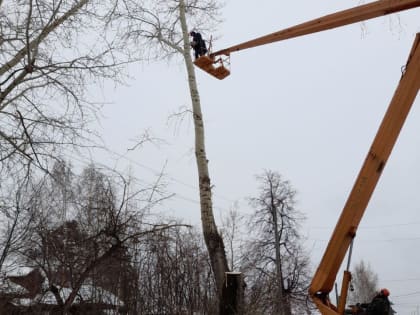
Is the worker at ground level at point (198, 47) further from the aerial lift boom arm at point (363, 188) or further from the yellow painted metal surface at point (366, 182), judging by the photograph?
the yellow painted metal surface at point (366, 182)

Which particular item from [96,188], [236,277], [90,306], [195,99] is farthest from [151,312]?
[195,99]

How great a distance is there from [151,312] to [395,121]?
17.8ft

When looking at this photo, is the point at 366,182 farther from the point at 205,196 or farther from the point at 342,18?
the point at 205,196

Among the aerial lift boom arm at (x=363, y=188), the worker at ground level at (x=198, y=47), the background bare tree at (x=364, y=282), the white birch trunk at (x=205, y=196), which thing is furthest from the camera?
the background bare tree at (x=364, y=282)

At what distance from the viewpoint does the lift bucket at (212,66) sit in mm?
9805

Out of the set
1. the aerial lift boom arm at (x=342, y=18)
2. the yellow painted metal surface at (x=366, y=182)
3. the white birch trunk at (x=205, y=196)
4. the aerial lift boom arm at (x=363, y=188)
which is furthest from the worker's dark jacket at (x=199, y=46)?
the yellow painted metal surface at (x=366, y=182)

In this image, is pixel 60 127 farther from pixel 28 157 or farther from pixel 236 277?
pixel 236 277

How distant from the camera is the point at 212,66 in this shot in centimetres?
993

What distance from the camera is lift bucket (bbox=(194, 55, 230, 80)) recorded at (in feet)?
32.2

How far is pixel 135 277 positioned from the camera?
26.4ft

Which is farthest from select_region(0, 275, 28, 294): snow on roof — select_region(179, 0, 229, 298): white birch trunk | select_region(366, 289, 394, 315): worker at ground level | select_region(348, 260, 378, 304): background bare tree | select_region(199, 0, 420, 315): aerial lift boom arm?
select_region(348, 260, 378, 304): background bare tree

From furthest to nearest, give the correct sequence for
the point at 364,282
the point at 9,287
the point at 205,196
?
the point at 364,282
the point at 9,287
the point at 205,196

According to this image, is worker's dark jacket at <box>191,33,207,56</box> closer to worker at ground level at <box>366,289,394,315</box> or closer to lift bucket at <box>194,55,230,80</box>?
lift bucket at <box>194,55,230,80</box>

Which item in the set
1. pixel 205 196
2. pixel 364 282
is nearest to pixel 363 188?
pixel 205 196
